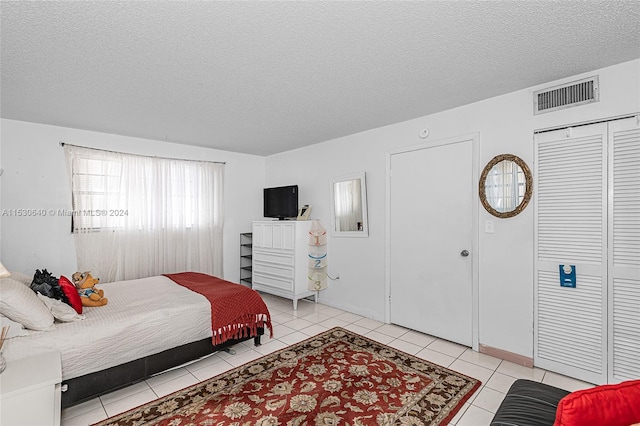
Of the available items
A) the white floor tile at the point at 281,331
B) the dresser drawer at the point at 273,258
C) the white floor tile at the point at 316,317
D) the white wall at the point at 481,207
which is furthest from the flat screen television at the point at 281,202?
the white floor tile at the point at 281,331

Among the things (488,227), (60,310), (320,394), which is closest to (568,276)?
(488,227)

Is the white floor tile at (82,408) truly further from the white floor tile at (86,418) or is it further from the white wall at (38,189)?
the white wall at (38,189)

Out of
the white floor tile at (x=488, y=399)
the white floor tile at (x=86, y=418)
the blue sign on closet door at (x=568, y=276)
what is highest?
the blue sign on closet door at (x=568, y=276)

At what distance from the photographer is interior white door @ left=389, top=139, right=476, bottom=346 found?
10.8 feet

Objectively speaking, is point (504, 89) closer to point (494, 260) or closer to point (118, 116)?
point (494, 260)

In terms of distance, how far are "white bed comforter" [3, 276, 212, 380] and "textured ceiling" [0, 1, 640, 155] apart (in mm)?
1960

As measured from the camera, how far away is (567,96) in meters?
2.63

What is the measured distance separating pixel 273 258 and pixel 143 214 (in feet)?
6.69

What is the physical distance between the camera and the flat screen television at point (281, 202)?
205 inches

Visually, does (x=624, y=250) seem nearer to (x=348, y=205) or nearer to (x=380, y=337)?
(x=380, y=337)

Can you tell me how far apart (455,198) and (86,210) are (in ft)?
15.2

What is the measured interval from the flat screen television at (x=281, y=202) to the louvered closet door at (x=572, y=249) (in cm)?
340

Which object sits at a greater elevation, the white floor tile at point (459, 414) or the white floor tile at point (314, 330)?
the white floor tile at point (459, 414)

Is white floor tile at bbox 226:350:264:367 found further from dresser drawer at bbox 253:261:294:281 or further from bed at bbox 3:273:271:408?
dresser drawer at bbox 253:261:294:281
